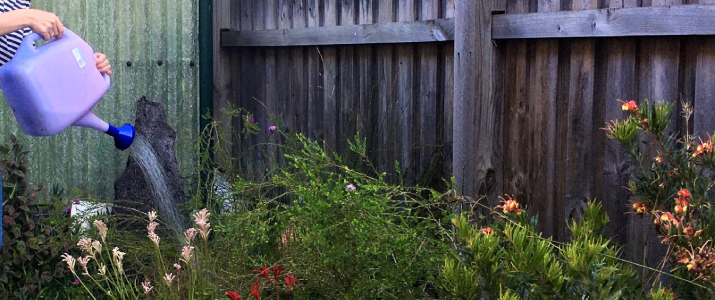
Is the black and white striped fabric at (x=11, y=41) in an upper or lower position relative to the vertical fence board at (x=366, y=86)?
upper

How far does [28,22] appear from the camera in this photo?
2336mm

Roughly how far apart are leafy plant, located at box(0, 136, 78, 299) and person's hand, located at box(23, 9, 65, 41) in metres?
1.21

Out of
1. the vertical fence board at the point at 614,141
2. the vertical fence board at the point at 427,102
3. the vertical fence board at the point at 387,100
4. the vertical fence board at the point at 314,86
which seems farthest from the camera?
the vertical fence board at the point at 314,86

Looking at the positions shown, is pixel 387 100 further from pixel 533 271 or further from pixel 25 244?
pixel 533 271

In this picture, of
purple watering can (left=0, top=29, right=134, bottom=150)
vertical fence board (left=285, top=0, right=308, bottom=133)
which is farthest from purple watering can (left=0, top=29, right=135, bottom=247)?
vertical fence board (left=285, top=0, right=308, bottom=133)

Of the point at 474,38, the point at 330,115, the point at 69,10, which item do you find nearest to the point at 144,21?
the point at 69,10

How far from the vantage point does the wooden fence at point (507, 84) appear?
2.98 meters

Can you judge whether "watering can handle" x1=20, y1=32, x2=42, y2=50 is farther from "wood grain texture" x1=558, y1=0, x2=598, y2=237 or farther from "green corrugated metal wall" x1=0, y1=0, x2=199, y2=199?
"green corrugated metal wall" x1=0, y1=0, x2=199, y2=199

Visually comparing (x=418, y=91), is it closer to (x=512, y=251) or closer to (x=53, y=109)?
(x=53, y=109)

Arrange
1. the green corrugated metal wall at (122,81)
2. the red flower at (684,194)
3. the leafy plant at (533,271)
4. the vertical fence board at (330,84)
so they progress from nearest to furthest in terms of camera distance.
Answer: the leafy plant at (533,271) < the red flower at (684,194) < the vertical fence board at (330,84) < the green corrugated metal wall at (122,81)

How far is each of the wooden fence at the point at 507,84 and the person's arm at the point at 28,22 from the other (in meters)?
1.79

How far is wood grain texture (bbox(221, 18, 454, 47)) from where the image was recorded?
12.7 ft

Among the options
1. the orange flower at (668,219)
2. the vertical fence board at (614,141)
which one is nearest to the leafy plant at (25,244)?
the vertical fence board at (614,141)

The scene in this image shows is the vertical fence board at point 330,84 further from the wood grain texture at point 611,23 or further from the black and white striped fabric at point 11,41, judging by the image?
the black and white striped fabric at point 11,41
